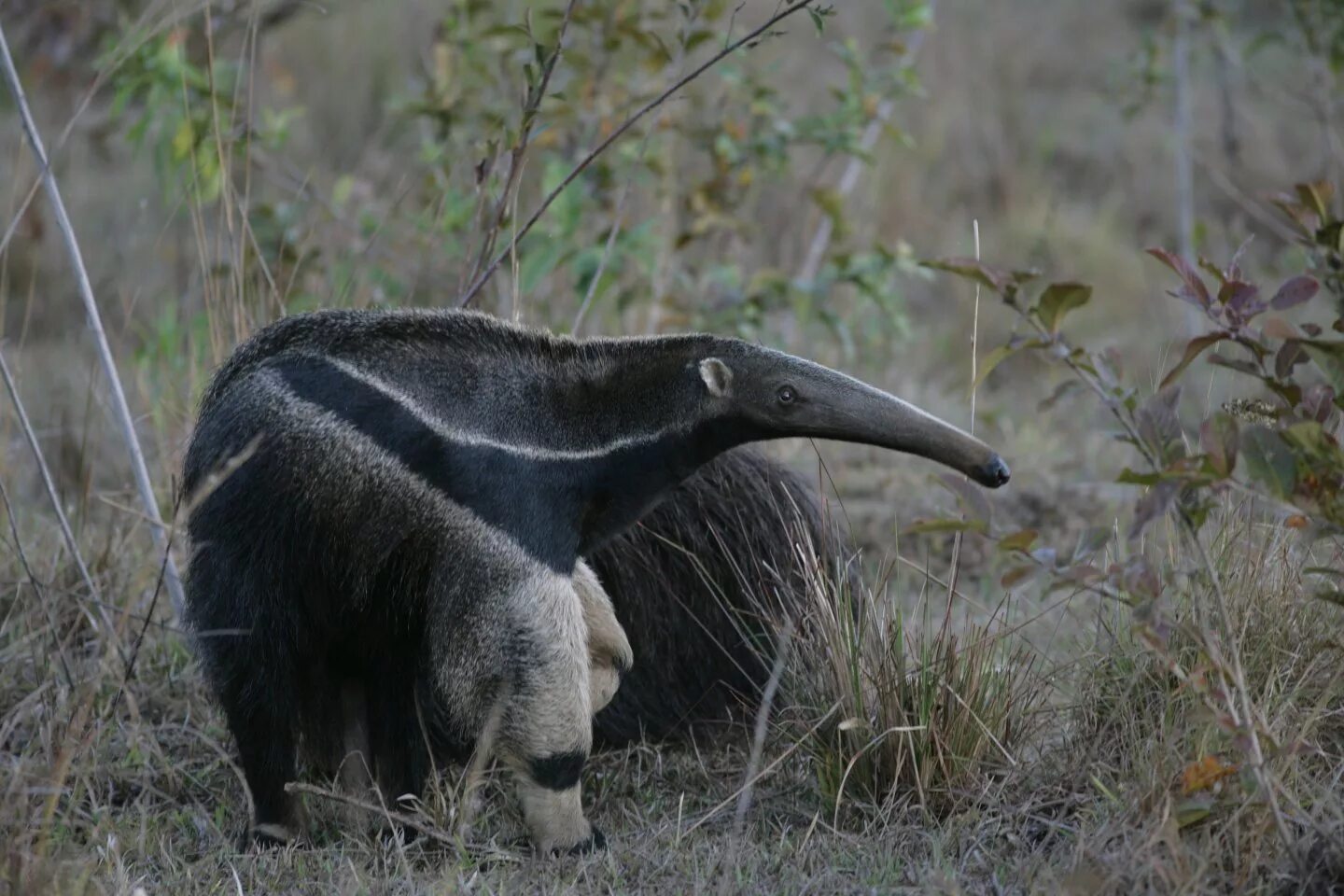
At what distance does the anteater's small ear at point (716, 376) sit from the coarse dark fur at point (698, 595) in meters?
0.88

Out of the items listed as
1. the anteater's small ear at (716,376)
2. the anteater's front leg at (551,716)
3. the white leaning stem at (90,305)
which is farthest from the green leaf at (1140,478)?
the white leaning stem at (90,305)

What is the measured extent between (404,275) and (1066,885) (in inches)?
207

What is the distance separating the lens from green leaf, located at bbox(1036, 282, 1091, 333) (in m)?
3.12

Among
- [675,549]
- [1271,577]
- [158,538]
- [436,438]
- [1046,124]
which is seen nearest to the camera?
[436,438]

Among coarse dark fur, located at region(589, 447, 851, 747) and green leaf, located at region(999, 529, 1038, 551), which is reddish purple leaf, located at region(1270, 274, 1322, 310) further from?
coarse dark fur, located at region(589, 447, 851, 747)

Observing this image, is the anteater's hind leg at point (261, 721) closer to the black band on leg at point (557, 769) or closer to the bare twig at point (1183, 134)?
the black band on leg at point (557, 769)

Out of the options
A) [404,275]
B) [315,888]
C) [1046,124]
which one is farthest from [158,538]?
[1046,124]

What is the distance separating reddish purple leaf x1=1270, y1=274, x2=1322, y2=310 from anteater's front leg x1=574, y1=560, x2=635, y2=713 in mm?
1918

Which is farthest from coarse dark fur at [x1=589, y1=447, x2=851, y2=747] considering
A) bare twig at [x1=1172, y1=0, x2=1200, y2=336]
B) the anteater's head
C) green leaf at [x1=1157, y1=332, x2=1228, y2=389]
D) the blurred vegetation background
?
bare twig at [x1=1172, y1=0, x2=1200, y2=336]

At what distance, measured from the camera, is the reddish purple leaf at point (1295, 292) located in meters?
3.29

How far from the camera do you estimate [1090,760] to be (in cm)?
404

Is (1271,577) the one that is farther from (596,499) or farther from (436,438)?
(436,438)

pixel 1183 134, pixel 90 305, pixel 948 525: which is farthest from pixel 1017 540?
pixel 1183 134

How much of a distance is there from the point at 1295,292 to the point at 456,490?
1.94 meters
